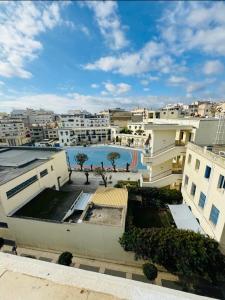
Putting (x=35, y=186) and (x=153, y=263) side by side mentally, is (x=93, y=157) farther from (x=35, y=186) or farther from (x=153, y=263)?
(x=153, y=263)

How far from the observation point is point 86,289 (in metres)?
2.78

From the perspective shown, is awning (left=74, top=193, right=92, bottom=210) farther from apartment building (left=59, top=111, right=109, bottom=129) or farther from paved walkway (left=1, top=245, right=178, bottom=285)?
apartment building (left=59, top=111, right=109, bottom=129)

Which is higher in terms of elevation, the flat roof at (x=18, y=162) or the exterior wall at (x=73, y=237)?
the flat roof at (x=18, y=162)

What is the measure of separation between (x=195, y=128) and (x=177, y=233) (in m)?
12.4

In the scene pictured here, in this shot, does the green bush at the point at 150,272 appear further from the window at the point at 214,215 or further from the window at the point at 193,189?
the window at the point at 193,189

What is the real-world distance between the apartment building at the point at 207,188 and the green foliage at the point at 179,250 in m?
1.43

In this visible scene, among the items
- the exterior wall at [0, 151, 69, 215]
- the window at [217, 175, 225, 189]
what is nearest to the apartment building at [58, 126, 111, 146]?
the exterior wall at [0, 151, 69, 215]

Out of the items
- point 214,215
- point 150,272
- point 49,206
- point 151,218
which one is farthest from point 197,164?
point 49,206

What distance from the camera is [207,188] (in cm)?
1467

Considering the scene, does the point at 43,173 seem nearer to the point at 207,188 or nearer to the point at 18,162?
the point at 18,162

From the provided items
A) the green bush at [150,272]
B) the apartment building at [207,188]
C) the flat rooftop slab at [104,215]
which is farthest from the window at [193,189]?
the green bush at [150,272]

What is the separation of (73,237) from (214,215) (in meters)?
12.0

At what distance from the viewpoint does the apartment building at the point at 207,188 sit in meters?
12.5

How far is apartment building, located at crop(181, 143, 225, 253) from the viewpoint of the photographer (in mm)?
12524
